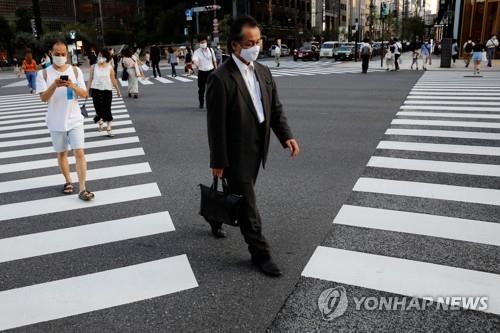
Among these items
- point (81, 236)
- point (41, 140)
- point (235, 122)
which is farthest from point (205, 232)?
point (41, 140)

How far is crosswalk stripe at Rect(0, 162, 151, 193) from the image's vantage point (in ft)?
20.7

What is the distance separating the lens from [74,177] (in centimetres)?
662

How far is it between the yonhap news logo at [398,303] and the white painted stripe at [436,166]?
11.3 feet

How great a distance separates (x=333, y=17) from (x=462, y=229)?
115891mm

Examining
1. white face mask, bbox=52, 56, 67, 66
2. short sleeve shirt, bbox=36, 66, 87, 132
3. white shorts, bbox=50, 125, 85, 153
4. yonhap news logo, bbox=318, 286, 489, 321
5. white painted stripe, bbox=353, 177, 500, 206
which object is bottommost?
white painted stripe, bbox=353, 177, 500, 206

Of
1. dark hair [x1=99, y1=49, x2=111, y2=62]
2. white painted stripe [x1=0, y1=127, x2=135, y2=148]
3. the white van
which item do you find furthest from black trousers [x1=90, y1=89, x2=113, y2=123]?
the white van

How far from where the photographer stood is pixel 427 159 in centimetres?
695

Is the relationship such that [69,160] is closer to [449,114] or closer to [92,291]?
[92,291]

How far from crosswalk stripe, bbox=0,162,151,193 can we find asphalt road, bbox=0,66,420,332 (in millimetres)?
241

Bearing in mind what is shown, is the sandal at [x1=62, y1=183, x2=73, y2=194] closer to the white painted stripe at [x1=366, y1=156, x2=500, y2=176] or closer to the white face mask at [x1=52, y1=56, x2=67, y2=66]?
the white face mask at [x1=52, y1=56, x2=67, y2=66]

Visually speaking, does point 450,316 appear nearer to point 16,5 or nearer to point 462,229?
point 462,229

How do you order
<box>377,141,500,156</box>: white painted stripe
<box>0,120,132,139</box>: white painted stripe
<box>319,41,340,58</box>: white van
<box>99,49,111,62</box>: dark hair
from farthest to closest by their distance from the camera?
<box>319,41,340,58</box>: white van, <box>0,120,132,139</box>: white painted stripe, <box>99,49,111,62</box>: dark hair, <box>377,141,500,156</box>: white painted stripe

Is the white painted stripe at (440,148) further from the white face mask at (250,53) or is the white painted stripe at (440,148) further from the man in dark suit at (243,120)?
the white face mask at (250,53)

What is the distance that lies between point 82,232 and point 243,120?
222cm
